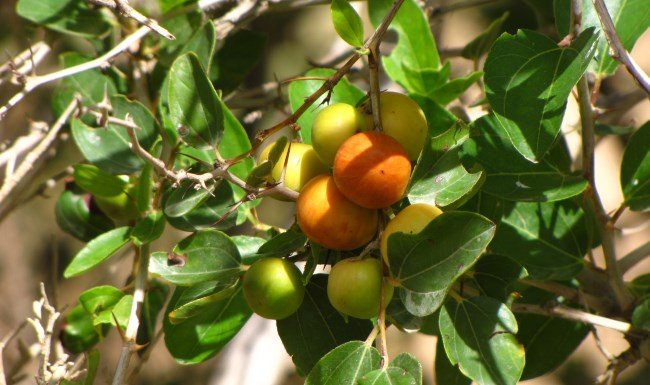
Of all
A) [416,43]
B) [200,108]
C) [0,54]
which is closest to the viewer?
[200,108]

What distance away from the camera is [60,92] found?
49.7 inches

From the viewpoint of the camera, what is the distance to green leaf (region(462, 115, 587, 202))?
89 centimetres

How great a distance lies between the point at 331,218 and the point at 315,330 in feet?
0.63

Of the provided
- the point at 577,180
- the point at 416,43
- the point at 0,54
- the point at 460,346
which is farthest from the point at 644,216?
the point at 0,54

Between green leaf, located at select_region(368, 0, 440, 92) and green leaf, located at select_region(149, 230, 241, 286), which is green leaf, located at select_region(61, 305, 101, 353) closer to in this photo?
green leaf, located at select_region(149, 230, 241, 286)

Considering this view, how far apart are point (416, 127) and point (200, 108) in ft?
0.84

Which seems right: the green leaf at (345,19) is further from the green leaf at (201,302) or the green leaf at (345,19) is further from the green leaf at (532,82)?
the green leaf at (201,302)

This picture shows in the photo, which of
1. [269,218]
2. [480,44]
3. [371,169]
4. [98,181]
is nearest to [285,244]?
[371,169]

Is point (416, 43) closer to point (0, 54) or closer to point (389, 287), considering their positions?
point (389, 287)

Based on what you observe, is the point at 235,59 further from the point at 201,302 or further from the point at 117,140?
the point at 201,302

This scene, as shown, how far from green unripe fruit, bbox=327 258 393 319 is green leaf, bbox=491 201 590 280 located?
28cm

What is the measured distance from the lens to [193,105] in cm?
89

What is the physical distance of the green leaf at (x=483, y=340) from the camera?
0.80m

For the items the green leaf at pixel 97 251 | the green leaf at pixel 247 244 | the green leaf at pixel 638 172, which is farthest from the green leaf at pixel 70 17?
the green leaf at pixel 638 172
